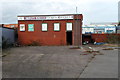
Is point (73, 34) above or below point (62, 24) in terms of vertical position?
below

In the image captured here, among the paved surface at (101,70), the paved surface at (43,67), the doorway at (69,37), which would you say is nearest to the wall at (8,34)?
the doorway at (69,37)

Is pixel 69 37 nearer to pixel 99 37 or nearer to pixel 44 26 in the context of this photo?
pixel 44 26

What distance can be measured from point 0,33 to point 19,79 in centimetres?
2106

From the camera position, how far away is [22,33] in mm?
34875

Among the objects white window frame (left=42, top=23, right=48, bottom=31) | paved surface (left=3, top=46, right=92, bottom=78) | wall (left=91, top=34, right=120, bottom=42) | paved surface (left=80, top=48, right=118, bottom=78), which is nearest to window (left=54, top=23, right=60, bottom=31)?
white window frame (left=42, top=23, right=48, bottom=31)

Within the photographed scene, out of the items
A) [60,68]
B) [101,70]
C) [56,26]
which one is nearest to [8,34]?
[56,26]

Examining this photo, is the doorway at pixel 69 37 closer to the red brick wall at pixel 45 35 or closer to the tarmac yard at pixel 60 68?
the red brick wall at pixel 45 35

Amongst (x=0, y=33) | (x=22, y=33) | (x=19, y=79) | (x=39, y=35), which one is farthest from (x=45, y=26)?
(x=19, y=79)

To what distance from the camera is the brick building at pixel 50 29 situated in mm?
33469

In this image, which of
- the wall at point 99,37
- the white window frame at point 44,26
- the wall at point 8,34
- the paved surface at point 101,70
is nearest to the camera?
the paved surface at point 101,70

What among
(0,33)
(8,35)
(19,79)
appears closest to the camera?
(19,79)

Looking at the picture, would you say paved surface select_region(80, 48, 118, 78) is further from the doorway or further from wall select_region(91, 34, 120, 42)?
wall select_region(91, 34, 120, 42)

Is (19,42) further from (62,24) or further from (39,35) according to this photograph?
(62,24)

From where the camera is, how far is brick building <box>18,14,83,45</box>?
33.5m
